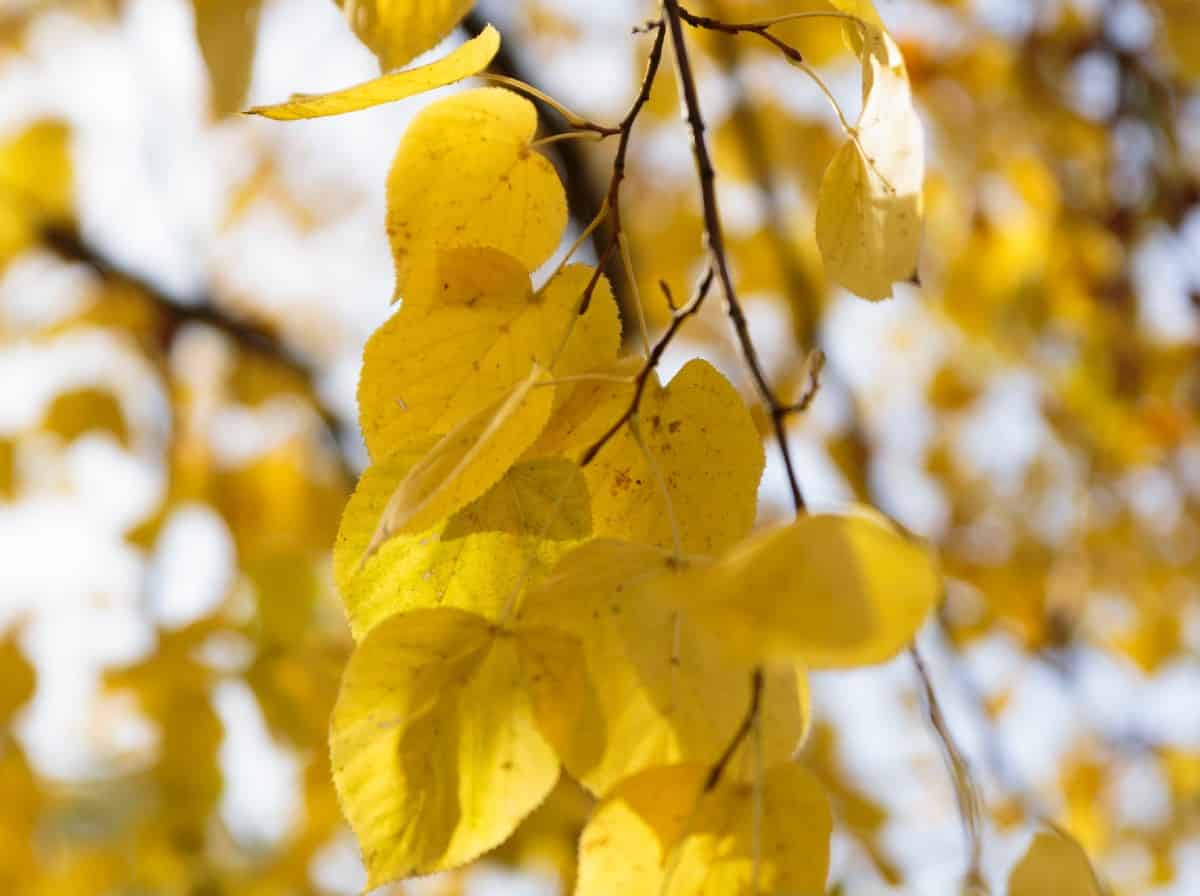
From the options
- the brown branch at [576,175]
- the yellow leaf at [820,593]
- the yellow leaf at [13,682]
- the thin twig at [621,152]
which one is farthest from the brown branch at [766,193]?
the yellow leaf at [820,593]

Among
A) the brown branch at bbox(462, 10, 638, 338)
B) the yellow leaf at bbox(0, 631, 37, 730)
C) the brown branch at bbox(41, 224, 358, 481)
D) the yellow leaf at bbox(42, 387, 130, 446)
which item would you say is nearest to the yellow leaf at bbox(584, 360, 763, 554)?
the brown branch at bbox(462, 10, 638, 338)

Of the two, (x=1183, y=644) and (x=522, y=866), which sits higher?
(x=522, y=866)

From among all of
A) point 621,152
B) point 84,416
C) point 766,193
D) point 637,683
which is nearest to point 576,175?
point 766,193

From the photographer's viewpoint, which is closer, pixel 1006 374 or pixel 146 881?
pixel 146 881

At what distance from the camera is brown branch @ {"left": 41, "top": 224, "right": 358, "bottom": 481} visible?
6.61 ft

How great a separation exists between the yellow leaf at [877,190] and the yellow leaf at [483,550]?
4.7 inches

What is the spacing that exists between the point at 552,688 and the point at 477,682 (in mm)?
27

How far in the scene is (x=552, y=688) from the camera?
34 cm

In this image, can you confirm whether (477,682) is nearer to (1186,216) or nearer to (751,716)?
(751,716)

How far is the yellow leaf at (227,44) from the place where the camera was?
0.34 metres

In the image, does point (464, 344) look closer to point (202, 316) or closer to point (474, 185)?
point (474, 185)

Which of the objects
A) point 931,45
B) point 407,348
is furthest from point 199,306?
point 407,348

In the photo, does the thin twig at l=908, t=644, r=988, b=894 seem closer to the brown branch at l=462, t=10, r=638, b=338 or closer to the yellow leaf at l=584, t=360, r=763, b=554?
the yellow leaf at l=584, t=360, r=763, b=554

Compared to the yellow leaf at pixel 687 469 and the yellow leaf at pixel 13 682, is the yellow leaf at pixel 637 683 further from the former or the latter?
the yellow leaf at pixel 13 682
